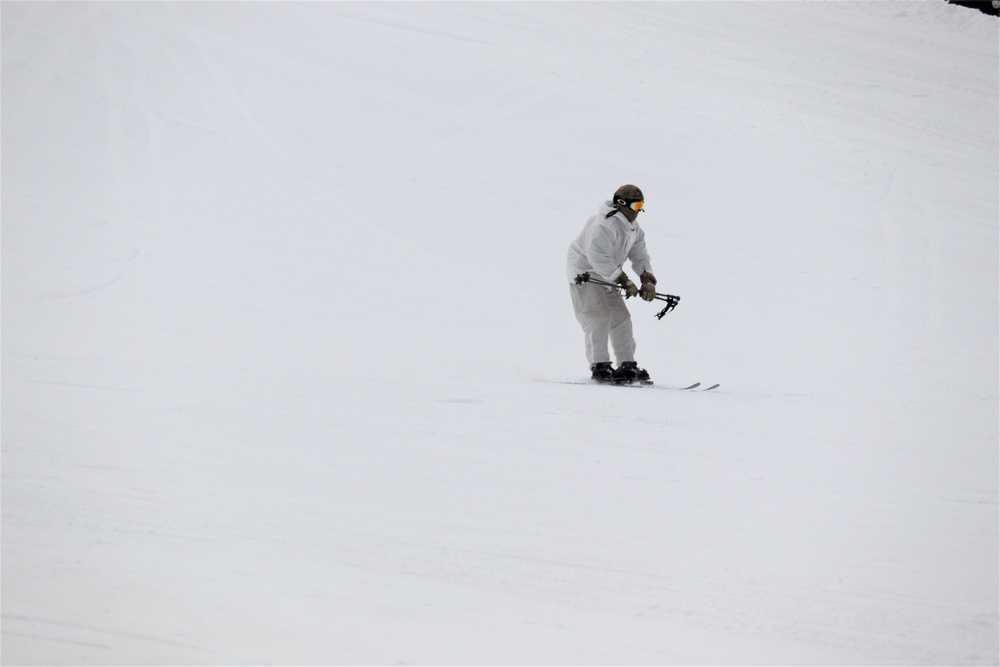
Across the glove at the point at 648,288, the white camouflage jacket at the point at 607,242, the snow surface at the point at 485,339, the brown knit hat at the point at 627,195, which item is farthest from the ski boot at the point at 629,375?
the brown knit hat at the point at 627,195

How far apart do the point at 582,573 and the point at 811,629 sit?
854mm

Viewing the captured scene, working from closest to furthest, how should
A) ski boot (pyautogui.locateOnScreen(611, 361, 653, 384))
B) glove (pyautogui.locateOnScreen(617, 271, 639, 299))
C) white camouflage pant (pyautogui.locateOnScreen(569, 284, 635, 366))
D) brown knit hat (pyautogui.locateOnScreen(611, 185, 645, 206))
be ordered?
glove (pyautogui.locateOnScreen(617, 271, 639, 299)) < brown knit hat (pyautogui.locateOnScreen(611, 185, 645, 206)) < ski boot (pyautogui.locateOnScreen(611, 361, 653, 384)) < white camouflage pant (pyautogui.locateOnScreen(569, 284, 635, 366))

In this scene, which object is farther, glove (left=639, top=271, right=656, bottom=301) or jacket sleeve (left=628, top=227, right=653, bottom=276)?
jacket sleeve (left=628, top=227, right=653, bottom=276)

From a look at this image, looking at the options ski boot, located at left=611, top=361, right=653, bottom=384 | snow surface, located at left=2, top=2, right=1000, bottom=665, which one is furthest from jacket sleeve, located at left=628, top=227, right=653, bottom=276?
snow surface, located at left=2, top=2, right=1000, bottom=665

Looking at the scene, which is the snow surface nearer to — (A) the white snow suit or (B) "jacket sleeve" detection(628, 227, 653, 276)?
(A) the white snow suit

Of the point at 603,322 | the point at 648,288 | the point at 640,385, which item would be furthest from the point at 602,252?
the point at 640,385

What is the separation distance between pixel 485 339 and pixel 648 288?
2.20 meters

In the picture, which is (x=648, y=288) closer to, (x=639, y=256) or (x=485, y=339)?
(x=639, y=256)

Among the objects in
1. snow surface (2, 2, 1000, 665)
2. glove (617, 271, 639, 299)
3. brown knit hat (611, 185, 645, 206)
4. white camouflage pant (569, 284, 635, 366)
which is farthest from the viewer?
white camouflage pant (569, 284, 635, 366)

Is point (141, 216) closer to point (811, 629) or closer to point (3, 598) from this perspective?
point (3, 598)

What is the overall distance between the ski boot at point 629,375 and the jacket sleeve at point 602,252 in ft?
2.08

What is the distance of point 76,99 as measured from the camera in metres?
15.5

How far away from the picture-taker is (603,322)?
7566 millimetres

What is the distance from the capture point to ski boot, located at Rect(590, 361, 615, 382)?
24.5ft
